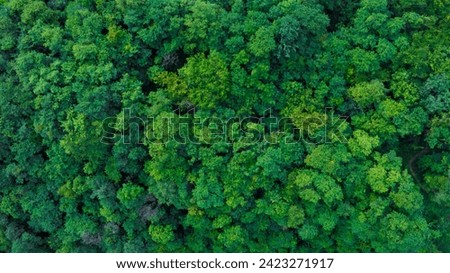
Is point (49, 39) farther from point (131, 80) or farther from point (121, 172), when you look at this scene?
point (121, 172)

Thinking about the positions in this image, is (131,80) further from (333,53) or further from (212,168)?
(333,53)

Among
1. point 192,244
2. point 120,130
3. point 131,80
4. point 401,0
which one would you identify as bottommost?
point 192,244

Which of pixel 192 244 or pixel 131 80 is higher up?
pixel 131 80

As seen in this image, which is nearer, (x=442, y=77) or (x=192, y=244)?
(x=442, y=77)

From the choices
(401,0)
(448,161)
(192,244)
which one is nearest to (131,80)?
(192,244)

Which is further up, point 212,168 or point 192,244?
point 212,168

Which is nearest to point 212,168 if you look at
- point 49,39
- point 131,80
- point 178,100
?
point 178,100
